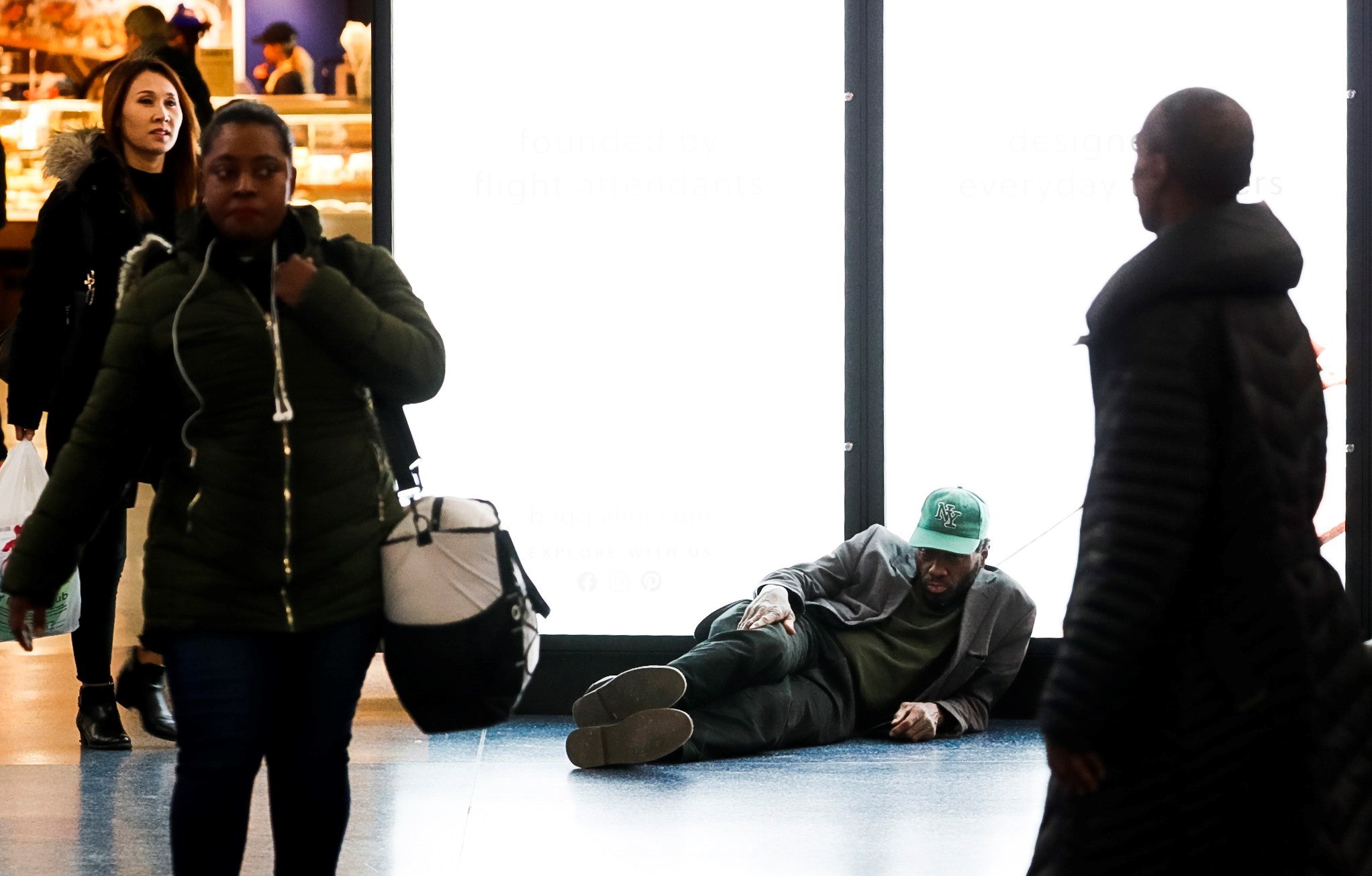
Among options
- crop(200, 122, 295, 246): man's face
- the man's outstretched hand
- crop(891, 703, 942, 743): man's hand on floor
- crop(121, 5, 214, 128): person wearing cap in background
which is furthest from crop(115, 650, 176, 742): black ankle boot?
the man's outstretched hand

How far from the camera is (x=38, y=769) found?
5.32 m

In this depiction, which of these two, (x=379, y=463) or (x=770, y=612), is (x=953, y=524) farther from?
(x=379, y=463)

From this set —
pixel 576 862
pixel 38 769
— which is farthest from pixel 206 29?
pixel 576 862

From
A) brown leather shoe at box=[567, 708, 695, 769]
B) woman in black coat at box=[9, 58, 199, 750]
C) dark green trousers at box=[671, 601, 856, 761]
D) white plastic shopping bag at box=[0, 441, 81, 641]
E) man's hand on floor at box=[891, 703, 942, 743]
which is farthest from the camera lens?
man's hand on floor at box=[891, 703, 942, 743]

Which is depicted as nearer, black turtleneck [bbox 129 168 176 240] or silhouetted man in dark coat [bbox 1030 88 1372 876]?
silhouetted man in dark coat [bbox 1030 88 1372 876]

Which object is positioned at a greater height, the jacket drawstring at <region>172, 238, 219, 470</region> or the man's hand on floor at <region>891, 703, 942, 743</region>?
the jacket drawstring at <region>172, 238, 219, 470</region>

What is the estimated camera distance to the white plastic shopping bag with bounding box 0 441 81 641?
4922 millimetres

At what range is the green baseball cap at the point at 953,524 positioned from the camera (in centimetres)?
588

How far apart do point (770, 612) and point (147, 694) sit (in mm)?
2127

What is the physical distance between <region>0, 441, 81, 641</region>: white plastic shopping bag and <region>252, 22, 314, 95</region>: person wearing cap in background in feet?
11.1

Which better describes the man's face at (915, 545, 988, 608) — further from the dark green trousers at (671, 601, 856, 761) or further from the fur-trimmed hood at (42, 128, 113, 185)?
the fur-trimmed hood at (42, 128, 113, 185)

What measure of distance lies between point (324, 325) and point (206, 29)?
587 cm

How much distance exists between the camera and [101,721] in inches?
221

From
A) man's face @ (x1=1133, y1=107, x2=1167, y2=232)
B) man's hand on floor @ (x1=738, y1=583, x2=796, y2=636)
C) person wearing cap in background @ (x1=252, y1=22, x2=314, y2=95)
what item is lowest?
man's hand on floor @ (x1=738, y1=583, x2=796, y2=636)
